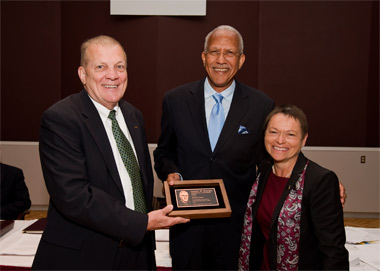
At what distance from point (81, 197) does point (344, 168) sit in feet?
17.3

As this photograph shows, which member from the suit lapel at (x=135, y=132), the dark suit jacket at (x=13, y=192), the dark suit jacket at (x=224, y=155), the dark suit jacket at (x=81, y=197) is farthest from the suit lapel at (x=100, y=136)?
the dark suit jacket at (x=13, y=192)

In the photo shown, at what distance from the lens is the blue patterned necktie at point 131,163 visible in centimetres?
191

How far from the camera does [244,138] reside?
2.41 m

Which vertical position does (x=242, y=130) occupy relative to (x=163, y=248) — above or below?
above

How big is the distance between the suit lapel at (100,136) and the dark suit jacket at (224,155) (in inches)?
26.3

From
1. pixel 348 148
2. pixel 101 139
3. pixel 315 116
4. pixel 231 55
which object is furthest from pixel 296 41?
pixel 101 139

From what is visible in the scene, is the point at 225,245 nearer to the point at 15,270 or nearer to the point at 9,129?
the point at 15,270

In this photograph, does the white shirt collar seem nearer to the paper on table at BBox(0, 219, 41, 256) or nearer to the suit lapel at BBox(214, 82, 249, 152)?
the suit lapel at BBox(214, 82, 249, 152)

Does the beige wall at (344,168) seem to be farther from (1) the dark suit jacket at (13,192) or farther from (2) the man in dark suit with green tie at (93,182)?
(2) the man in dark suit with green tie at (93,182)

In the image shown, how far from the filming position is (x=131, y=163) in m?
1.93

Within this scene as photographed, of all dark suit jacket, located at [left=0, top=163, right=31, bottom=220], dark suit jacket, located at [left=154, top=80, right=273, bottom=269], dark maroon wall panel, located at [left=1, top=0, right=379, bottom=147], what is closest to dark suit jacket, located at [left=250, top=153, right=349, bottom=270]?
dark suit jacket, located at [left=154, top=80, right=273, bottom=269]

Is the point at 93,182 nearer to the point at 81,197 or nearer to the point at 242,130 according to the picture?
the point at 81,197

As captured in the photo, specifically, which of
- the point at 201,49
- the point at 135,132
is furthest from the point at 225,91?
the point at 201,49

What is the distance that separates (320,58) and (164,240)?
4.78m
